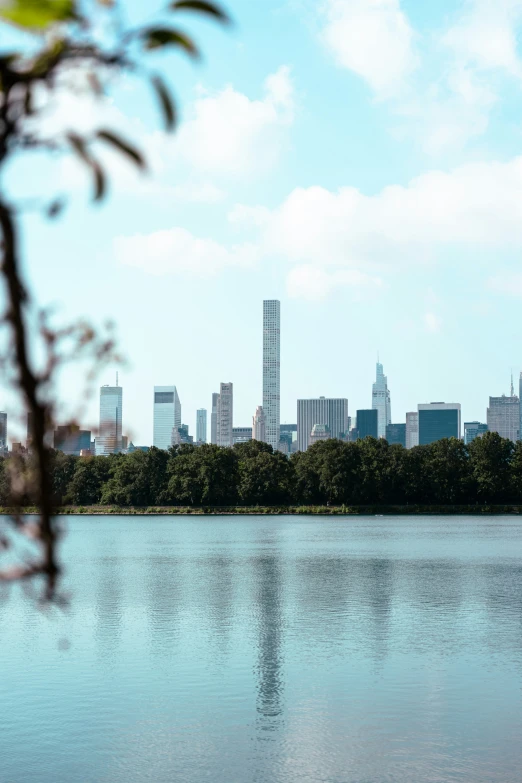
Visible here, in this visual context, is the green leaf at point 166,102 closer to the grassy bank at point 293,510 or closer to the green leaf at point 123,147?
the green leaf at point 123,147

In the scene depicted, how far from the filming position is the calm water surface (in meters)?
23.2

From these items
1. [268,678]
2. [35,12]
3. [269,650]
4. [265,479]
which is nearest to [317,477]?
[265,479]

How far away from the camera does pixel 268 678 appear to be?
30.7 metres

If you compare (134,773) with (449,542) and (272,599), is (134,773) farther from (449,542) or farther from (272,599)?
(449,542)

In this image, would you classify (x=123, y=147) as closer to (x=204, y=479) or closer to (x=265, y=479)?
(x=204, y=479)

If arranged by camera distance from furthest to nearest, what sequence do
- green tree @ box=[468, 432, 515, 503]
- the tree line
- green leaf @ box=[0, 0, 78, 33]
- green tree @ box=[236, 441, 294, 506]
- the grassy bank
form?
green tree @ box=[468, 432, 515, 503], the grassy bank, the tree line, green tree @ box=[236, 441, 294, 506], green leaf @ box=[0, 0, 78, 33]

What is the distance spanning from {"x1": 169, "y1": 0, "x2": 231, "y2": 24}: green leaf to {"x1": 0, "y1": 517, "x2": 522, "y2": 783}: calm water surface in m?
5.78

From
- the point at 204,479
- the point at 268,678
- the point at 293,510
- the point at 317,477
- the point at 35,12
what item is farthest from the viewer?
the point at 293,510

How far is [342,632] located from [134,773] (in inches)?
674

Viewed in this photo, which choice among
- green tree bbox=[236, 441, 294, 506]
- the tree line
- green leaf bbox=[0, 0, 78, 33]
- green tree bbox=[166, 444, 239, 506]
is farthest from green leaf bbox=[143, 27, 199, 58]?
green tree bbox=[236, 441, 294, 506]

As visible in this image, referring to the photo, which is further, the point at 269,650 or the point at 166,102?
the point at 269,650

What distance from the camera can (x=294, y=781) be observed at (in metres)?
21.7

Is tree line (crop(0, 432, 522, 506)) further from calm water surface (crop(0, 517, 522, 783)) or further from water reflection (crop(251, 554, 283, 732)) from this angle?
water reflection (crop(251, 554, 283, 732))

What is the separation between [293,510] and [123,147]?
14765 cm
